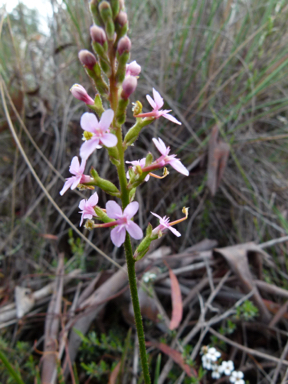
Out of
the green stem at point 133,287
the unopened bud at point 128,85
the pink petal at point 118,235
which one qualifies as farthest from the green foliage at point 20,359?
the unopened bud at point 128,85

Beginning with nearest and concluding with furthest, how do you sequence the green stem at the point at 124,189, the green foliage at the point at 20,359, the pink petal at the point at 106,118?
the pink petal at the point at 106,118 → the green stem at the point at 124,189 → the green foliage at the point at 20,359

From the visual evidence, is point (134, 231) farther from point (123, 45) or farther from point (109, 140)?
point (123, 45)

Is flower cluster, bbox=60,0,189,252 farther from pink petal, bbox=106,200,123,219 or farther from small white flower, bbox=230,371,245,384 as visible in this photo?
small white flower, bbox=230,371,245,384

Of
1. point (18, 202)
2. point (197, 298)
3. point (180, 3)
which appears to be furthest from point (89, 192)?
point (180, 3)

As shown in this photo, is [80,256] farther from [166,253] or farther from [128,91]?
[128,91]

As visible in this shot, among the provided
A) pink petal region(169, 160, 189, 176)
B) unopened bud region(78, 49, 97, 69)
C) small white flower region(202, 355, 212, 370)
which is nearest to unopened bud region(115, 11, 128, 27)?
unopened bud region(78, 49, 97, 69)

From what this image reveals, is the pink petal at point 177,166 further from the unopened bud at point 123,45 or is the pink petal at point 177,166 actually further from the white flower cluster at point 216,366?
the white flower cluster at point 216,366

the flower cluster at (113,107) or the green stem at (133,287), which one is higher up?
the flower cluster at (113,107)
